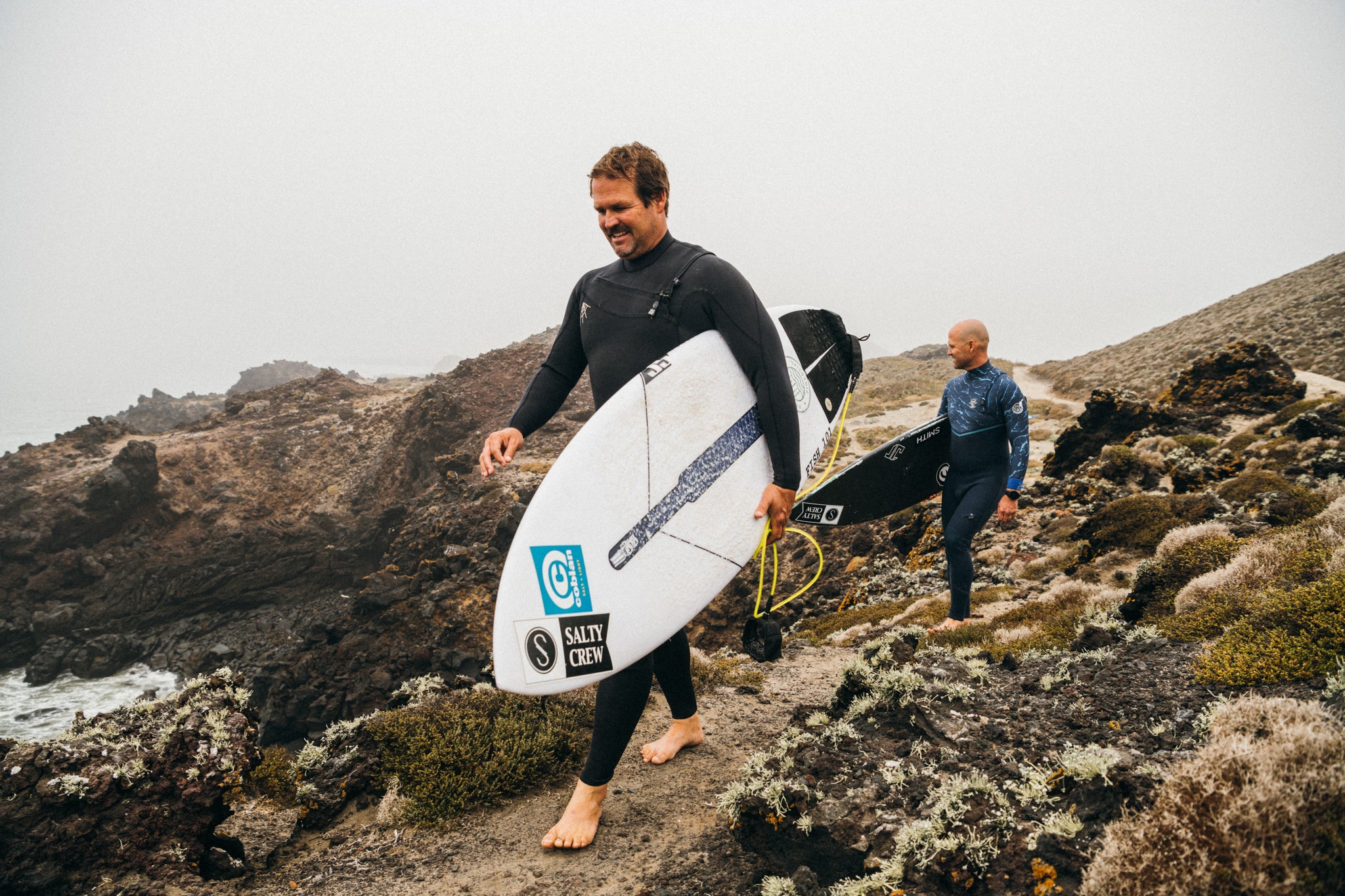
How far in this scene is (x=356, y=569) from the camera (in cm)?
2194

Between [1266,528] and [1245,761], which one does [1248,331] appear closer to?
[1266,528]

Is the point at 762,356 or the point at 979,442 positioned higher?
→ the point at 762,356

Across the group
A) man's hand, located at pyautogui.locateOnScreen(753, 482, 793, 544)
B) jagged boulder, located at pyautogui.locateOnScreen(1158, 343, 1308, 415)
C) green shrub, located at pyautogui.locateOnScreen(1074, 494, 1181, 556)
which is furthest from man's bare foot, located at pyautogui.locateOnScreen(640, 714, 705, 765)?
jagged boulder, located at pyautogui.locateOnScreen(1158, 343, 1308, 415)

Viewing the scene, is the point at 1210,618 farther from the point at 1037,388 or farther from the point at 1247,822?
the point at 1037,388

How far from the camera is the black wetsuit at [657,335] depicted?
2840 millimetres

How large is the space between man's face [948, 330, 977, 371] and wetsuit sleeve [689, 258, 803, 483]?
2649mm

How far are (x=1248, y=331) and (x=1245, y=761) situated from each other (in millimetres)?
41657

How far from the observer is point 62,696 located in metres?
17.4

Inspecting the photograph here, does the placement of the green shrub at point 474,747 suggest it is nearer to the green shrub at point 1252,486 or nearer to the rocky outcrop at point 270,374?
the green shrub at point 1252,486

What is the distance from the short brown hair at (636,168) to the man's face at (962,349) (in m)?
3.11

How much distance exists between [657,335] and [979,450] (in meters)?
3.31

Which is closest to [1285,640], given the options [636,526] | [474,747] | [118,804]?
[636,526]

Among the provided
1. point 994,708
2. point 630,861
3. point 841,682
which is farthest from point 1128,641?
point 630,861

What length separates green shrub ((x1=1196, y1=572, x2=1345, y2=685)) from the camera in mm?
2293
